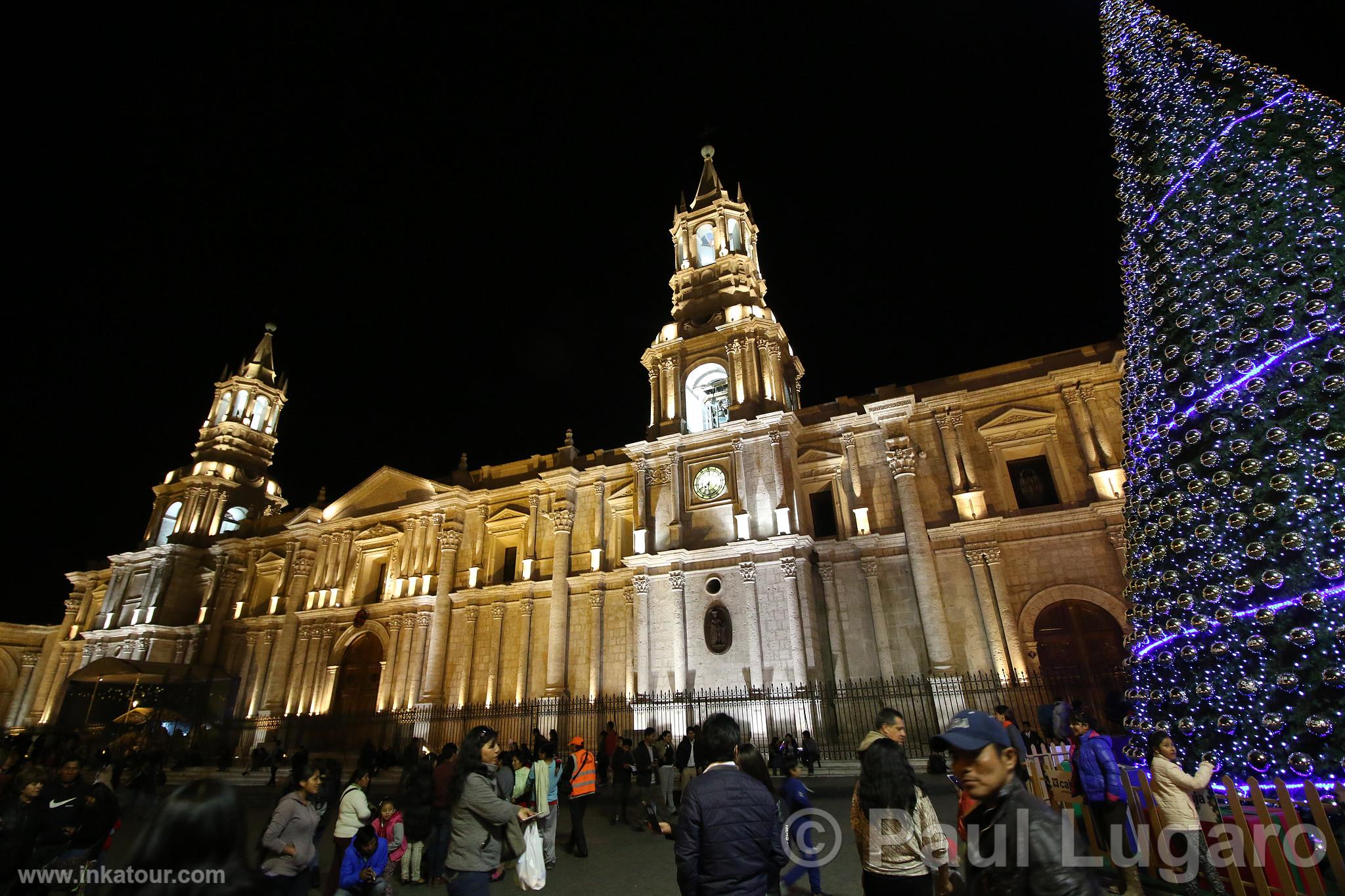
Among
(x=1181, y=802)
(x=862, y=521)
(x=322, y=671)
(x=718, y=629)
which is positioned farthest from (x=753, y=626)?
(x=322, y=671)

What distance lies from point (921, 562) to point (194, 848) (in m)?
19.1

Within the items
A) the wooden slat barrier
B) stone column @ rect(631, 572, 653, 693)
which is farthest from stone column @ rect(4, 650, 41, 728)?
the wooden slat barrier

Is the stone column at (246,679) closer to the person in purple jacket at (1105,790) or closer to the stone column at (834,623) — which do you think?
the stone column at (834,623)

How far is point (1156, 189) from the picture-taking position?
24.7 ft

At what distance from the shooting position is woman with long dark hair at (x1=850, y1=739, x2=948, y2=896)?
3.65 m

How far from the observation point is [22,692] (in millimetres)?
34562

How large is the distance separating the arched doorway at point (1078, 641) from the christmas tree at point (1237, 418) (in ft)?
41.0

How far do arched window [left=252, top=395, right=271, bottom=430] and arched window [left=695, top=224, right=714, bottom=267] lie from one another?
3118 cm

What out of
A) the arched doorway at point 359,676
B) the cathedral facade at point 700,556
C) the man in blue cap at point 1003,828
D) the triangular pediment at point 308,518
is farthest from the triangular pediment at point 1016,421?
the triangular pediment at point 308,518

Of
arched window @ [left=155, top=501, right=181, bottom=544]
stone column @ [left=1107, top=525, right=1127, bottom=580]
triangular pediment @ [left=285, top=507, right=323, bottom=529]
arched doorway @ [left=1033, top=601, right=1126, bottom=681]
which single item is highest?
arched window @ [left=155, top=501, right=181, bottom=544]

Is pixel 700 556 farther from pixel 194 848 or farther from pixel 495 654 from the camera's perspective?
pixel 194 848

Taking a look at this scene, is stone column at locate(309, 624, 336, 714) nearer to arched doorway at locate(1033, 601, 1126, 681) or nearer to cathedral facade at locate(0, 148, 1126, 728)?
cathedral facade at locate(0, 148, 1126, 728)

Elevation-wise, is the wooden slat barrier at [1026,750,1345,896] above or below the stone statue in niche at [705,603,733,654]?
below

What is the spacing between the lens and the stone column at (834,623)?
18969mm
